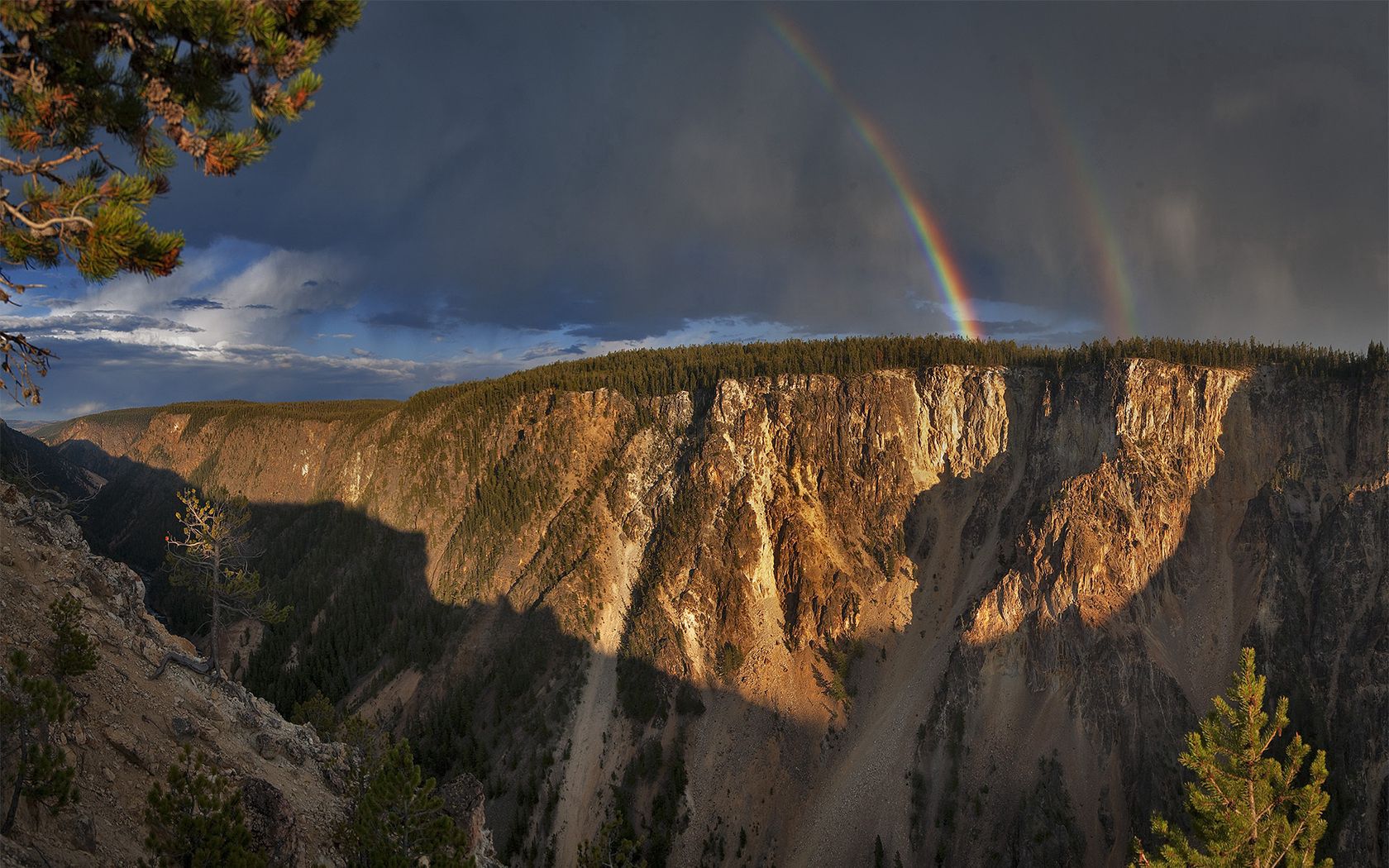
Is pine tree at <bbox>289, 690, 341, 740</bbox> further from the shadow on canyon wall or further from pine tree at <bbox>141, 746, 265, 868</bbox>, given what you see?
pine tree at <bbox>141, 746, 265, 868</bbox>

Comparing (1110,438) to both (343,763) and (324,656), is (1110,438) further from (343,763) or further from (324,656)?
(324,656)

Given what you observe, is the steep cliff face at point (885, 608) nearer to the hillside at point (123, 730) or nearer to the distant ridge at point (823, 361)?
the distant ridge at point (823, 361)

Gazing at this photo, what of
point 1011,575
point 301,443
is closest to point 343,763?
point 1011,575

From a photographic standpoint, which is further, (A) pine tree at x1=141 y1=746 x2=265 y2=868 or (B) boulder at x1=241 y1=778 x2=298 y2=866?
(B) boulder at x1=241 y1=778 x2=298 y2=866

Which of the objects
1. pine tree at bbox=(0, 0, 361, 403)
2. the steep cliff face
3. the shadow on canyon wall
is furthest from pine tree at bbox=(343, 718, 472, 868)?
the steep cliff face

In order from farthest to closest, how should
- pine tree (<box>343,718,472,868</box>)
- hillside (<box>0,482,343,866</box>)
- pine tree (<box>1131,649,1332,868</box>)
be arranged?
pine tree (<box>1131,649,1332,868</box>), pine tree (<box>343,718,472,868</box>), hillside (<box>0,482,343,866</box>)

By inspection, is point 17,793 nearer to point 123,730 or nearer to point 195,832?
point 195,832
